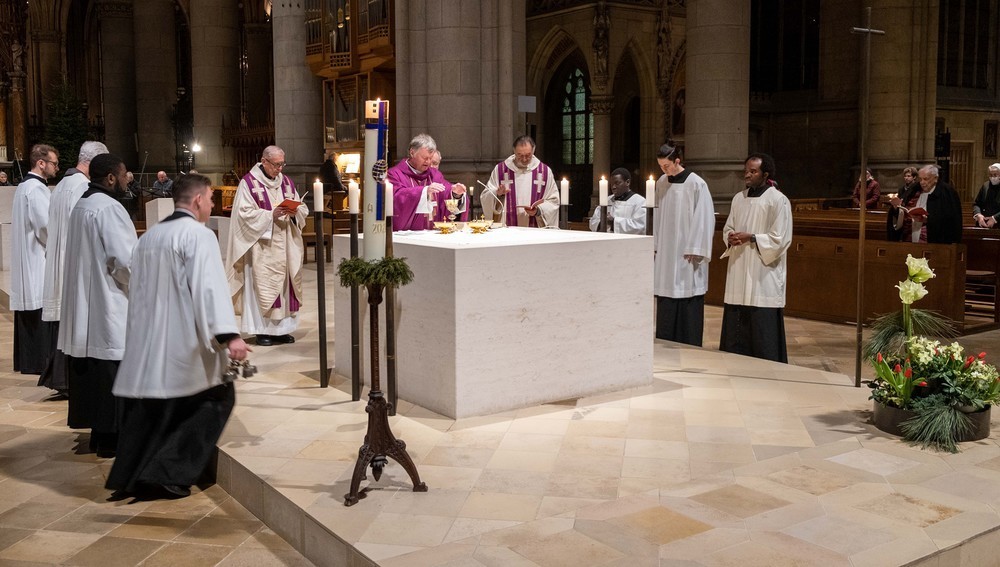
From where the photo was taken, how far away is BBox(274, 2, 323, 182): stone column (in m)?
16.5

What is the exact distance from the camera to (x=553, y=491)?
428 centimetres

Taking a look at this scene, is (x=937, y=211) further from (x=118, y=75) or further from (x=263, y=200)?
(x=118, y=75)

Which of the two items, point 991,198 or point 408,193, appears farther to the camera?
point 991,198

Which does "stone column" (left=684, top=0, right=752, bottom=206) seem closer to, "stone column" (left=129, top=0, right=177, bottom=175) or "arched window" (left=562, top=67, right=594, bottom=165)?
"arched window" (left=562, top=67, right=594, bottom=165)

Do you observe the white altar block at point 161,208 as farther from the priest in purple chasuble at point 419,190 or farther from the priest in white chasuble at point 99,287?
the priest in white chasuble at point 99,287

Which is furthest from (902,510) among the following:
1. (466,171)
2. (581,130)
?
(581,130)

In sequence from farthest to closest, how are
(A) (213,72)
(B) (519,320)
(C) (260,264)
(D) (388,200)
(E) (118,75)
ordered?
(E) (118,75) → (A) (213,72) → (C) (260,264) → (B) (519,320) → (D) (388,200)

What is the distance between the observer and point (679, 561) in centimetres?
344

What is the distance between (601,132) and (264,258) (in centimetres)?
1587

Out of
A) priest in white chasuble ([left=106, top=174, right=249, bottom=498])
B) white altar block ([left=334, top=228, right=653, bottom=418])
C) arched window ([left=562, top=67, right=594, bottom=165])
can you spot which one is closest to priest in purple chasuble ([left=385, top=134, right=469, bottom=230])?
white altar block ([left=334, top=228, right=653, bottom=418])

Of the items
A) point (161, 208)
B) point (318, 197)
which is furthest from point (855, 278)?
point (161, 208)

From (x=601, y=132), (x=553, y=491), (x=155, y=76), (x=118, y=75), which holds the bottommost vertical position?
(x=553, y=491)

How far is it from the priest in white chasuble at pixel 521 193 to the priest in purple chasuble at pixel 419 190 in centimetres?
116

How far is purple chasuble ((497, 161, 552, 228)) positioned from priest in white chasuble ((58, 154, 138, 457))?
394 centimetres
